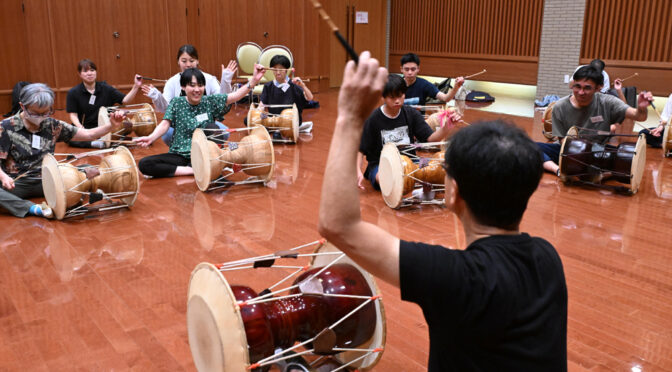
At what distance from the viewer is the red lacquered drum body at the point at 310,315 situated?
183 cm

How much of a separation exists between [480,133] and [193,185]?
13.8ft

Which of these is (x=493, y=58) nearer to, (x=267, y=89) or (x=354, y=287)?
(x=267, y=89)

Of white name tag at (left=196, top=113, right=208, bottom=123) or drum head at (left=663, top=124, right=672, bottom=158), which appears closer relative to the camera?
white name tag at (left=196, top=113, right=208, bottom=123)

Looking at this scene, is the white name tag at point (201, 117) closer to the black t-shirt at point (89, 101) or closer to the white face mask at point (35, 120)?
the white face mask at point (35, 120)

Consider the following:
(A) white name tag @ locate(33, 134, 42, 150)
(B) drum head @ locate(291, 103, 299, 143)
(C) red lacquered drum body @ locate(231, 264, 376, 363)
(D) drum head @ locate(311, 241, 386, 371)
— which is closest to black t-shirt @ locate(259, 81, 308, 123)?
(B) drum head @ locate(291, 103, 299, 143)

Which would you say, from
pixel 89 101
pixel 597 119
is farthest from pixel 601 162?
pixel 89 101

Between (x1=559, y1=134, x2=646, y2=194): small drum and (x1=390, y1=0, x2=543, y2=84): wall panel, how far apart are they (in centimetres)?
759

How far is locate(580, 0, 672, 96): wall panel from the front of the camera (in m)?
9.95

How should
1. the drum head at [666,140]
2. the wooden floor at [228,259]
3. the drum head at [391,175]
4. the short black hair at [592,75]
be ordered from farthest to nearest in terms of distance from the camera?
the drum head at [666,140]
the short black hair at [592,75]
the drum head at [391,175]
the wooden floor at [228,259]

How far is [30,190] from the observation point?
4.44 meters

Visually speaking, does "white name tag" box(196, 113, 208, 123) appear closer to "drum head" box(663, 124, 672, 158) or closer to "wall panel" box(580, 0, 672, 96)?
"drum head" box(663, 124, 672, 158)

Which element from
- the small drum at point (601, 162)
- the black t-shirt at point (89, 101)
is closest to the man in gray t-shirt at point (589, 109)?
the small drum at point (601, 162)

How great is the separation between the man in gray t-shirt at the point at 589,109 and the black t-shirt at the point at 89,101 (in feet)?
16.4

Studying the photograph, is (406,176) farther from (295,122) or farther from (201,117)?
(295,122)
